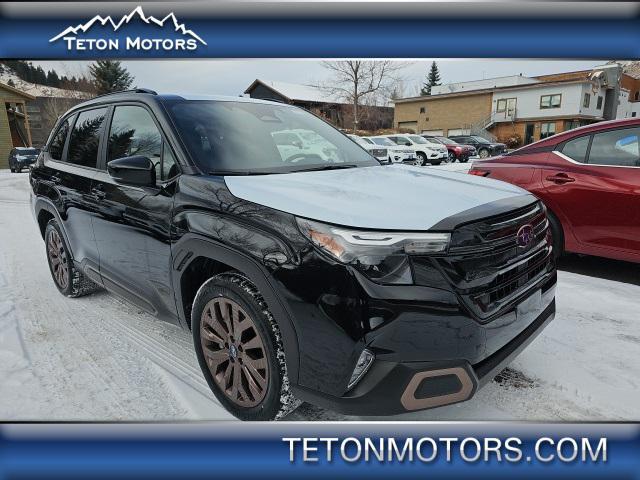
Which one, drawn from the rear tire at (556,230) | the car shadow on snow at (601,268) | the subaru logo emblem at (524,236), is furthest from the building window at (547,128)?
the subaru logo emblem at (524,236)

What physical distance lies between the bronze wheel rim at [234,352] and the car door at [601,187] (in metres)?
3.42

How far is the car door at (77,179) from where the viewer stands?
3.29m

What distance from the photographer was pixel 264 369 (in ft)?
6.68

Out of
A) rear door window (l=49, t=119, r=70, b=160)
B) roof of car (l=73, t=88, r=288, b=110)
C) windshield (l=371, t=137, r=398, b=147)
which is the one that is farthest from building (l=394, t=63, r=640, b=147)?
roof of car (l=73, t=88, r=288, b=110)

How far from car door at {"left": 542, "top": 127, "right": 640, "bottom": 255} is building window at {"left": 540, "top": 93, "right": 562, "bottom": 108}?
3128 cm

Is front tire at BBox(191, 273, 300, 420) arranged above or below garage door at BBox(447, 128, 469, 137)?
above

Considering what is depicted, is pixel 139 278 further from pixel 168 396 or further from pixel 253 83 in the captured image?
pixel 253 83

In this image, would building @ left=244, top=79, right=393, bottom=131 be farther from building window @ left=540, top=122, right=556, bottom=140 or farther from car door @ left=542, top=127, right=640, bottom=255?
building window @ left=540, top=122, right=556, bottom=140

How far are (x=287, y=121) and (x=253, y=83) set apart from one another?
1.26 metres

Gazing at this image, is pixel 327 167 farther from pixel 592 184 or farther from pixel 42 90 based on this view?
pixel 42 90

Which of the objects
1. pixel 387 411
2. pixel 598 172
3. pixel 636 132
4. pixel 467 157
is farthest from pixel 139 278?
pixel 467 157

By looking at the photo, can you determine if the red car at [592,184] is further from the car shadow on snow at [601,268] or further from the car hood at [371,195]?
the car hood at [371,195]

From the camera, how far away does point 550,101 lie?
3139cm

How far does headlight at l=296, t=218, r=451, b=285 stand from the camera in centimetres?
170
